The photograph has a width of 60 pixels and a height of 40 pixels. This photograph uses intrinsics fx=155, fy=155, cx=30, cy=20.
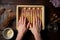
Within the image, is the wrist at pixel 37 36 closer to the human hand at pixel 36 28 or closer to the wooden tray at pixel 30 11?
the human hand at pixel 36 28

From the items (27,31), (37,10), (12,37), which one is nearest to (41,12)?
(37,10)

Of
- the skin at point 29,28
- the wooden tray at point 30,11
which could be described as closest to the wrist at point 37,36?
the skin at point 29,28

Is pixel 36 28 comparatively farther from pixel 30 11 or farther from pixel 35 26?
pixel 30 11

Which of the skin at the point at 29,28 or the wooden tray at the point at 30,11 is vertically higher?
the wooden tray at the point at 30,11

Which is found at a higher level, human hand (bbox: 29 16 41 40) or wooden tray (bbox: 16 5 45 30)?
wooden tray (bbox: 16 5 45 30)

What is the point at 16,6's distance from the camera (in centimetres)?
111

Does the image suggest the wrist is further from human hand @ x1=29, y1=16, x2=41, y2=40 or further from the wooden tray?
the wooden tray

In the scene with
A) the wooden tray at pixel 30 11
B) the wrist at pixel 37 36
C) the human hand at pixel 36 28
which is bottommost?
the wrist at pixel 37 36

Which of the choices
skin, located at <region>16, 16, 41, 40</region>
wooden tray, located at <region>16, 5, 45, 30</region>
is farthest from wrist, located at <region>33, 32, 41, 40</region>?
wooden tray, located at <region>16, 5, 45, 30</region>

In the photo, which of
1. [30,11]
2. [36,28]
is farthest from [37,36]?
[30,11]

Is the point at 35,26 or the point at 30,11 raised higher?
the point at 30,11

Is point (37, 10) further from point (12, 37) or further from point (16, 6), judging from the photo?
point (12, 37)

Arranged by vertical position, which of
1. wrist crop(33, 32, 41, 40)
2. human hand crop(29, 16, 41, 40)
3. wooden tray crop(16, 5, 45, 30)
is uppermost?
wooden tray crop(16, 5, 45, 30)

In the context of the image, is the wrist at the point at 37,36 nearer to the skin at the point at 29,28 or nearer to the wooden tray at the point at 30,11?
the skin at the point at 29,28
